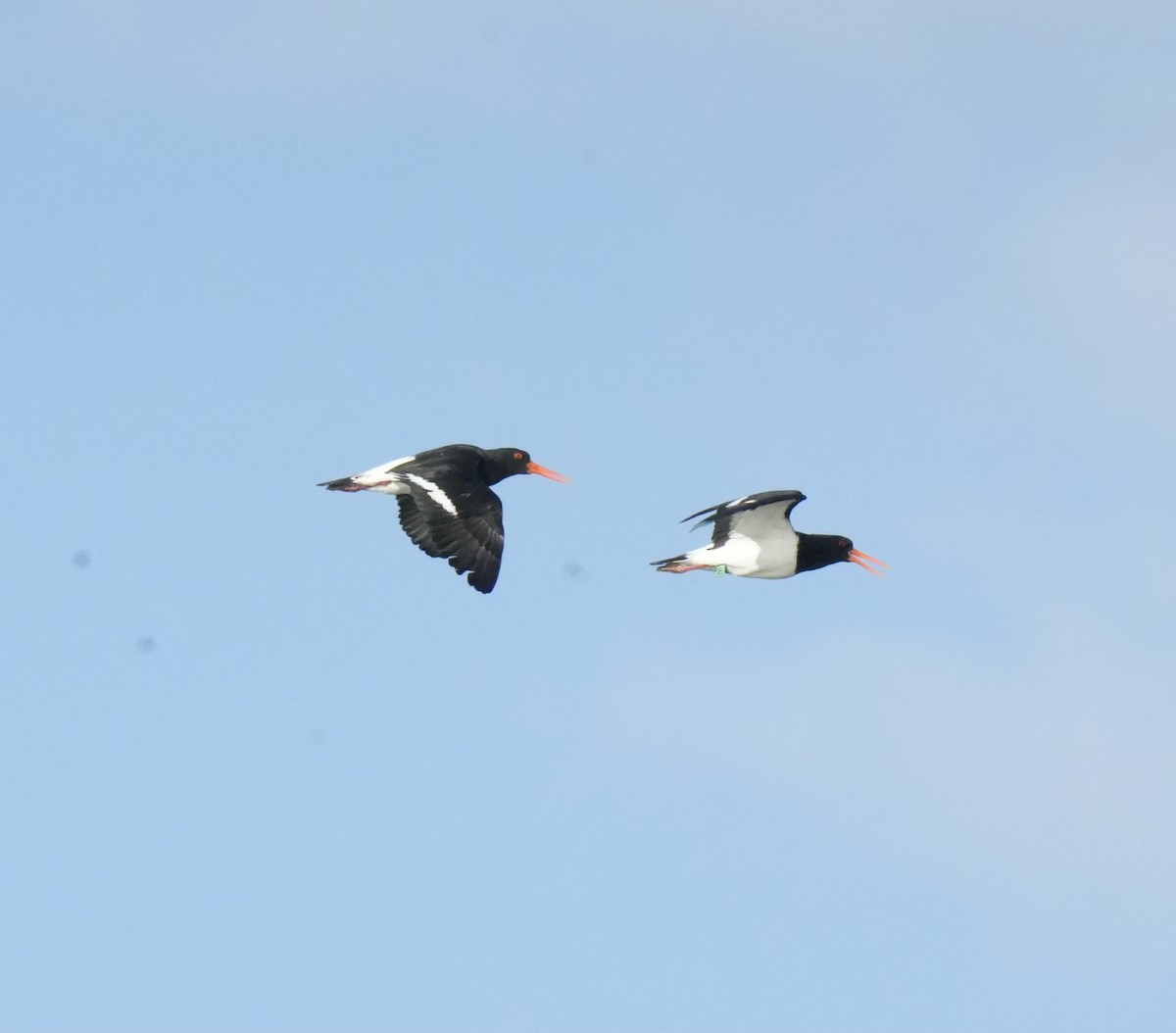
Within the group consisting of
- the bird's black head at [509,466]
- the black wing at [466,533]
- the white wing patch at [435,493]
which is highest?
the bird's black head at [509,466]

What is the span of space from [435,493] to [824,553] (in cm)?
533

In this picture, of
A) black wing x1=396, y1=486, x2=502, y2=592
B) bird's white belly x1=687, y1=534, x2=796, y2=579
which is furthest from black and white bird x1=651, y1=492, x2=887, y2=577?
black wing x1=396, y1=486, x2=502, y2=592

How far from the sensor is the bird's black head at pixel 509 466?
30719mm

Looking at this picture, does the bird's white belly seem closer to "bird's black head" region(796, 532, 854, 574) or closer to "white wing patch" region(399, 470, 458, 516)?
"bird's black head" region(796, 532, 854, 574)

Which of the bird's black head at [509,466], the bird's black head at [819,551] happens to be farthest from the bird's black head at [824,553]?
the bird's black head at [509,466]

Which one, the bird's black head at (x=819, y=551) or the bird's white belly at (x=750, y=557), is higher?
the bird's black head at (x=819, y=551)

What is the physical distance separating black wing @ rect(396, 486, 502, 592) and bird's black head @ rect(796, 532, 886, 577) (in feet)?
13.6

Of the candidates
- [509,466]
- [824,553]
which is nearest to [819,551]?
[824,553]

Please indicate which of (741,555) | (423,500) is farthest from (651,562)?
(423,500)

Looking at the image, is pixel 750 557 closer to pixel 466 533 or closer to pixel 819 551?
pixel 819 551

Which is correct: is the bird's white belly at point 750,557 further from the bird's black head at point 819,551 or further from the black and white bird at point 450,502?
the black and white bird at point 450,502

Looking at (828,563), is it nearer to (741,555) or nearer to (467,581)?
(741,555)

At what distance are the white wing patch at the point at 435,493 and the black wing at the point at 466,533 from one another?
0.04m

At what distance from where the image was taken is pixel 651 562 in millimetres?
28844
